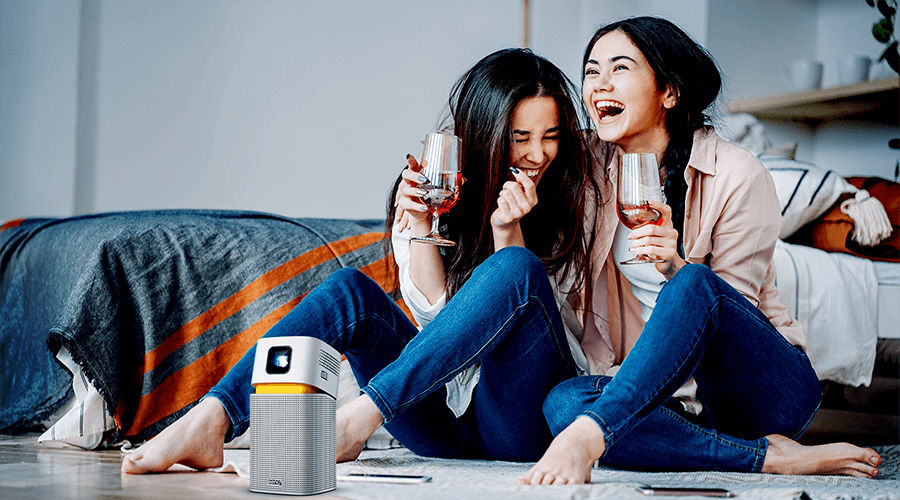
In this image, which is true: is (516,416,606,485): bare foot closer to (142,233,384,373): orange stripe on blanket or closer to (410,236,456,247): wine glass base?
(410,236,456,247): wine glass base

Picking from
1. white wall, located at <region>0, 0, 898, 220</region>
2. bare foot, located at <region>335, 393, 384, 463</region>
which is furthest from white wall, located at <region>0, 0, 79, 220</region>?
bare foot, located at <region>335, 393, 384, 463</region>

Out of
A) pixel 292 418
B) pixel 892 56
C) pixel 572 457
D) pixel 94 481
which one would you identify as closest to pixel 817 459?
pixel 572 457

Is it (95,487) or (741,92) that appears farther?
(741,92)

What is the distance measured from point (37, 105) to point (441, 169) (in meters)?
2.62

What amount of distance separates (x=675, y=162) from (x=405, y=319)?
56 centimetres

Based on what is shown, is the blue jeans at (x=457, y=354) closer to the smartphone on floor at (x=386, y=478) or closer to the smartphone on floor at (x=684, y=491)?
the smartphone on floor at (x=386, y=478)

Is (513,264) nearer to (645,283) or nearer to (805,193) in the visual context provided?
(645,283)

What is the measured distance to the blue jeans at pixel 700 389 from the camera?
118 cm

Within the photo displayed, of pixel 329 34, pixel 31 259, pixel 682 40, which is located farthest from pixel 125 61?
pixel 682 40

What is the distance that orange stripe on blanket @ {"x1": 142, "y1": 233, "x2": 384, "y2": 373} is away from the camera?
182 cm

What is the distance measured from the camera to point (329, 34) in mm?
4105

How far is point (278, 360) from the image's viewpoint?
3.68 ft

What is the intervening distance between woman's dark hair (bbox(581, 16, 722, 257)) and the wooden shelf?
1.60 meters

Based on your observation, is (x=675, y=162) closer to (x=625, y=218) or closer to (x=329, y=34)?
(x=625, y=218)
